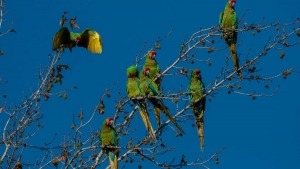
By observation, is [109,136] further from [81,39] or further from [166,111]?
[81,39]

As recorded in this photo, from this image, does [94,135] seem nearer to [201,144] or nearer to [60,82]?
[60,82]

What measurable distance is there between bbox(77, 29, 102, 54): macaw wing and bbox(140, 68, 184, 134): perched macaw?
1.49 metres

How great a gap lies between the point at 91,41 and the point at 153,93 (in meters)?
2.17

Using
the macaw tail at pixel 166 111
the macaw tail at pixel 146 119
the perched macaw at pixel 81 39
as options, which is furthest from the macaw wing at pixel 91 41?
the macaw tail at pixel 146 119

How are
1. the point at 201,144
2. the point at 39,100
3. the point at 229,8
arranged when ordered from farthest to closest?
1. the point at 229,8
2. the point at 201,144
3. the point at 39,100

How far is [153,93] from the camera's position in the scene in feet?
27.7

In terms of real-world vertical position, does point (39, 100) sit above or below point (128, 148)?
above

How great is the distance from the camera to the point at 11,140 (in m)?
7.38

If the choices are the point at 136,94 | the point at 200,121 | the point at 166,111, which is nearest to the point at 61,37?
the point at 136,94

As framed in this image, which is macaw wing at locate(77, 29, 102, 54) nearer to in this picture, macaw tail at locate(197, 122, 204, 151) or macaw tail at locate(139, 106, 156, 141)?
macaw tail at locate(197, 122, 204, 151)

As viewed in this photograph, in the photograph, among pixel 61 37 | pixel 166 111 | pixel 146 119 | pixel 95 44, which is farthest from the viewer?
pixel 95 44

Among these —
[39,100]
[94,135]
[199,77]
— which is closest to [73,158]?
[94,135]

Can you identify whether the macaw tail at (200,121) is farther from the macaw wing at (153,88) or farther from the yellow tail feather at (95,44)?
the yellow tail feather at (95,44)

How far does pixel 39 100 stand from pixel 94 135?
31.0 inches
